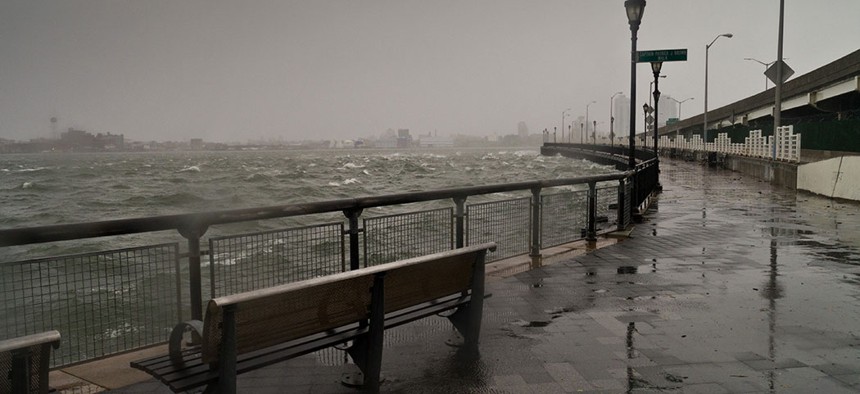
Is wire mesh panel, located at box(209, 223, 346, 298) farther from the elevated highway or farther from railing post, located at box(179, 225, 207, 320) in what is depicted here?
the elevated highway

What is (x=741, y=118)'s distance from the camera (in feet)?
296

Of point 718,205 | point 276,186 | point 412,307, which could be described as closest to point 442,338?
point 412,307

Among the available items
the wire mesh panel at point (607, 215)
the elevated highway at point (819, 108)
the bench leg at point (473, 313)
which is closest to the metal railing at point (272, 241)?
the bench leg at point (473, 313)

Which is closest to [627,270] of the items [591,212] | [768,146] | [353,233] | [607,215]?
[591,212]

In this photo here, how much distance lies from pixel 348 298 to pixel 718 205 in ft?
60.9

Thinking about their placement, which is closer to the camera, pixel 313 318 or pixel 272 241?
pixel 313 318

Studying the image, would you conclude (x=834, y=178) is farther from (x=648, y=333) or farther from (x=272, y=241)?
(x=272, y=241)

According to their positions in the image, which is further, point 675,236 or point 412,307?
point 675,236

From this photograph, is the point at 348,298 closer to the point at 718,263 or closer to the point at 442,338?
the point at 442,338

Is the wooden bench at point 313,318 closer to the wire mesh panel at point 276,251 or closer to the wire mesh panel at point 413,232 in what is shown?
the wire mesh panel at point 276,251

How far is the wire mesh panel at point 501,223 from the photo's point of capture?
9.48 metres

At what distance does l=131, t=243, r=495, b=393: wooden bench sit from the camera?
12.5 ft

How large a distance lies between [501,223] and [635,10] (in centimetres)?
796

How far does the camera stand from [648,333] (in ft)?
20.7
